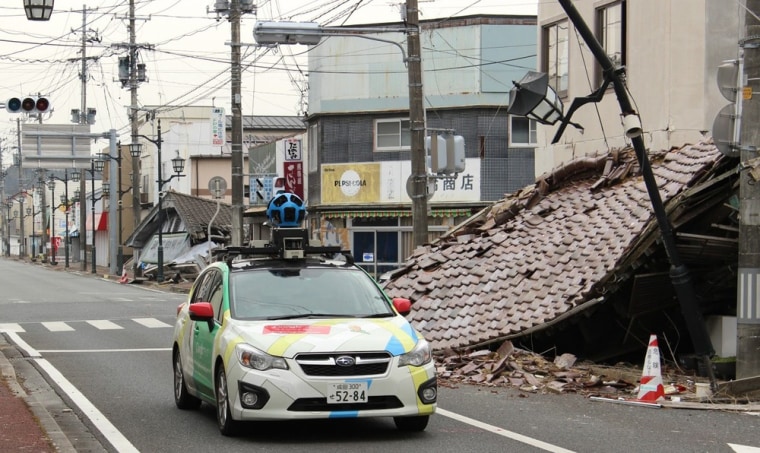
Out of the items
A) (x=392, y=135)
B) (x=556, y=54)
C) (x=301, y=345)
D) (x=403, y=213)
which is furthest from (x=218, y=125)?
(x=301, y=345)

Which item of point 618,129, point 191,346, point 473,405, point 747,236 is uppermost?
point 618,129

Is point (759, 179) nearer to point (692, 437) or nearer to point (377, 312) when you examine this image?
point (692, 437)

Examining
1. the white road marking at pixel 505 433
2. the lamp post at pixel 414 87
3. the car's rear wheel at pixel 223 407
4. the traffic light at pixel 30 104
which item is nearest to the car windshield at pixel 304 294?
the car's rear wheel at pixel 223 407

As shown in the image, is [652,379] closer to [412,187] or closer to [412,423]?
[412,423]

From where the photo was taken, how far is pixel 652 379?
1214cm

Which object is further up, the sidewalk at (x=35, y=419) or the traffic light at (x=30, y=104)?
the traffic light at (x=30, y=104)

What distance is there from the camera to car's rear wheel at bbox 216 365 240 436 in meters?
9.54

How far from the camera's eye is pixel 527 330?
1484 cm

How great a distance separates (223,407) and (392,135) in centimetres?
3061

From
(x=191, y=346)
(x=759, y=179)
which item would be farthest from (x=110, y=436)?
(x=759, y=179)

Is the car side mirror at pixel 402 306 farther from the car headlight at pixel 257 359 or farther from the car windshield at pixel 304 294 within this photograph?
the car headlight at pixel 257 359

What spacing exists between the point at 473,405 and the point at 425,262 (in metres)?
6.55

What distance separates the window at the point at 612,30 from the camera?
21438mm

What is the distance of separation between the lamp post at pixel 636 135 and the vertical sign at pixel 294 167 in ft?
98.8
